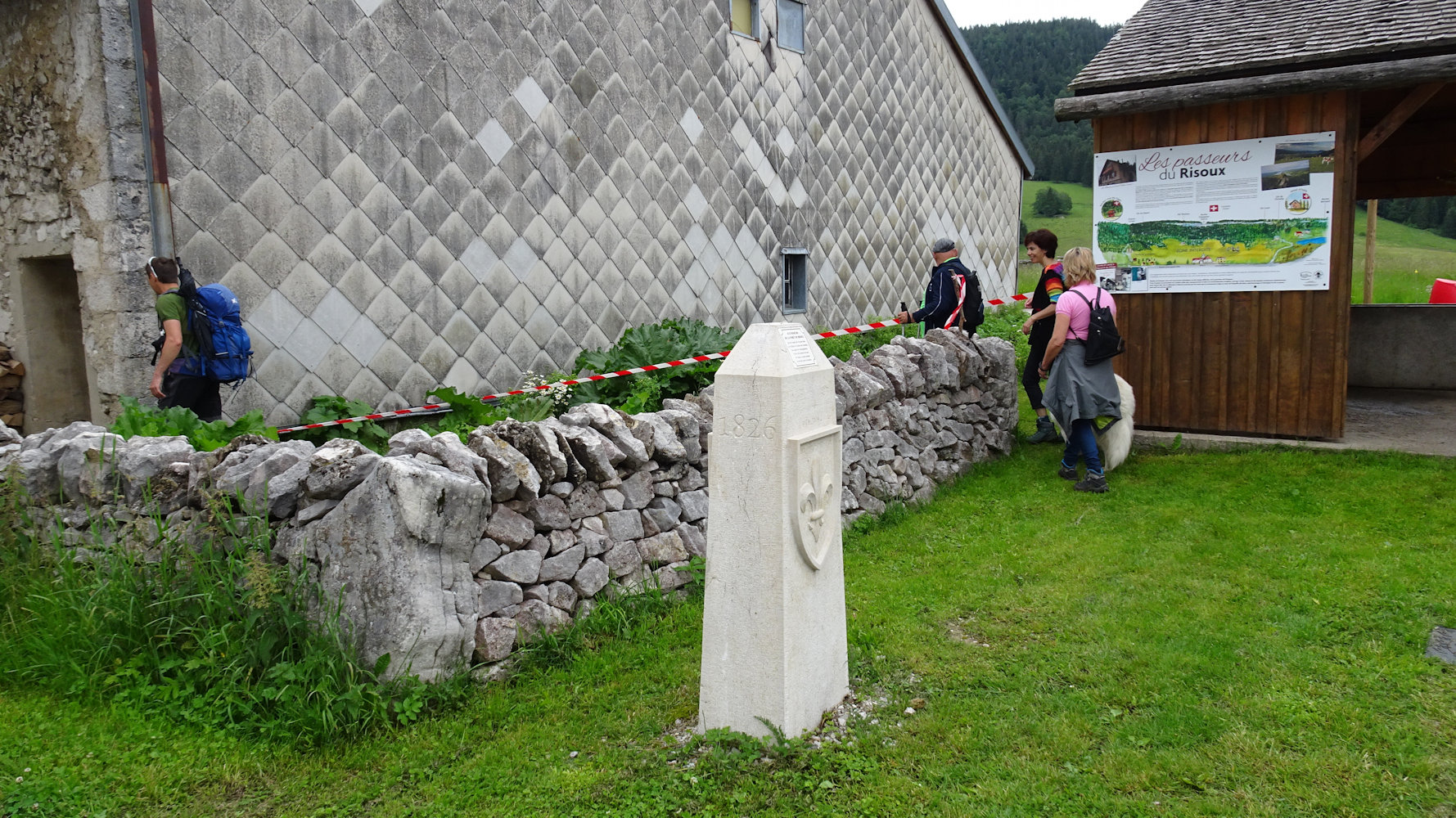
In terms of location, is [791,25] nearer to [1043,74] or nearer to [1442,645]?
[1442,645]

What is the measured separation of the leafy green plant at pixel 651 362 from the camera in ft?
21.6

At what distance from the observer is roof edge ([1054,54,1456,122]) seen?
6793 mm

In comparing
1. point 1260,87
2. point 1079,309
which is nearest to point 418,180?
point 1079,309

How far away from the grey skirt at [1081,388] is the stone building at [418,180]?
3.66 m

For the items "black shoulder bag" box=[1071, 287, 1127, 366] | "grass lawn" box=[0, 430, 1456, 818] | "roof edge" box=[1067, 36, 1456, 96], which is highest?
"roof edge" box=[1067, 36, 1456, 96]

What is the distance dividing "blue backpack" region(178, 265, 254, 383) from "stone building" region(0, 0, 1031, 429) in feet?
1.10

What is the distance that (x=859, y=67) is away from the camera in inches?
447

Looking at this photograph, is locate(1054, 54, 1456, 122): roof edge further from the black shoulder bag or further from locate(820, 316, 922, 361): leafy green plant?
locate(820, 316, 922, 361): leafy green plant

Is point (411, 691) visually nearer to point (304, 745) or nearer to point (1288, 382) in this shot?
point (304, 745)

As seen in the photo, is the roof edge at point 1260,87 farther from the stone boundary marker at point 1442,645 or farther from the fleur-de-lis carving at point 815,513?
the fleur-de-lis carving at point 815,513

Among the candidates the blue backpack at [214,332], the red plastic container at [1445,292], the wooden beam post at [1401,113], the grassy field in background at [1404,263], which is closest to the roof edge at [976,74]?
the wooden beam post at [1401,113]

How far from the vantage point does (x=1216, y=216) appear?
7.69m

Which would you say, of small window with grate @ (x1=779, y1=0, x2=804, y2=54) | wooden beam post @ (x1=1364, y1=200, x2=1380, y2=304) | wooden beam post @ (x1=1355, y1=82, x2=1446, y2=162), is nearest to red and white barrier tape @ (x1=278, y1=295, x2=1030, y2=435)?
small window with grate @ (x1=779, y1=0, x2=804, y2=54)

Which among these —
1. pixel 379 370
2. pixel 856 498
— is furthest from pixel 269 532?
pixel 856 498
